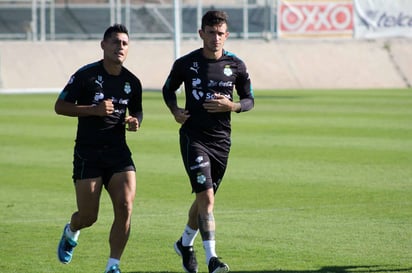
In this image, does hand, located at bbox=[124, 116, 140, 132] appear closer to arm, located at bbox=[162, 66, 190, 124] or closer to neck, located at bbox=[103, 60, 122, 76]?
neck, located at bbox=[103, 60, 122, 76]

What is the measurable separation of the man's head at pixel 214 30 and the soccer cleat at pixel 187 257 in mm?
1795

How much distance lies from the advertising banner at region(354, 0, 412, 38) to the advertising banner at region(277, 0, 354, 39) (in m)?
0.42

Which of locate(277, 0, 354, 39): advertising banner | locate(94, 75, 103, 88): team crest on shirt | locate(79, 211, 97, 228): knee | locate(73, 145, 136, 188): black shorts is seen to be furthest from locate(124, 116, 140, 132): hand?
locate(277, 0, 354, 39): advertising banner

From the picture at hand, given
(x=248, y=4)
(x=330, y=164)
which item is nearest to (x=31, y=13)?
(x=248, y=4)

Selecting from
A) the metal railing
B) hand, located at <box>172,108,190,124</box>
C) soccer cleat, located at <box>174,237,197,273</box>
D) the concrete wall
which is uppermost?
hand, located at <box>172,108,190,124</box>

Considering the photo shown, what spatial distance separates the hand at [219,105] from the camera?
31.8ft

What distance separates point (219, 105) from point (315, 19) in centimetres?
3149

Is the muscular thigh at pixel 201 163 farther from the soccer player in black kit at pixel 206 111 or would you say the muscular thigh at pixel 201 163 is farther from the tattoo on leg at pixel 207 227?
the tattoo on leg at pixel 207 227

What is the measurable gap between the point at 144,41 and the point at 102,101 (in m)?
30.8

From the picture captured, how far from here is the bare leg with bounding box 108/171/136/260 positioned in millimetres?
9312

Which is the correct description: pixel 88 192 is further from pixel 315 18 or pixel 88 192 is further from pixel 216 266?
pixel 315 18

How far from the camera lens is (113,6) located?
40.4 metres

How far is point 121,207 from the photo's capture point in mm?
9328

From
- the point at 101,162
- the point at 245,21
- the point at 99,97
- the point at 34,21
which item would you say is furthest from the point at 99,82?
the point at 245,21
